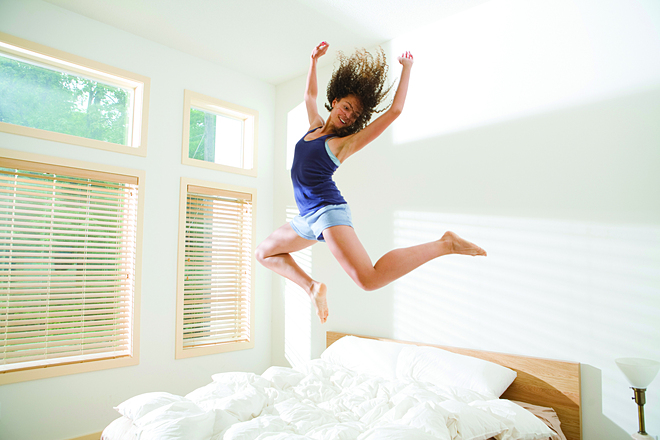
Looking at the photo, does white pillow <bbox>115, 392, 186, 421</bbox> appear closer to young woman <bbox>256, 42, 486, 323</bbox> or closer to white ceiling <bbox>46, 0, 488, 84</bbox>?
young woman <bbox>256, 42, 486, 323</bbox>

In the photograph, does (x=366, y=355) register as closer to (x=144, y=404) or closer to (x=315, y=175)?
(x=144, y=404)

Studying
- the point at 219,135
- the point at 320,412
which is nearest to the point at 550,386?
the point at 320,412

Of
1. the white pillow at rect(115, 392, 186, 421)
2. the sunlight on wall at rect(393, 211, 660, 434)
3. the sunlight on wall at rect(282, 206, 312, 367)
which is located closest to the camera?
the white pillow at rect(115, 392, 186, 421)

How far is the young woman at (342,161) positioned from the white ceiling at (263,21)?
1769 mm

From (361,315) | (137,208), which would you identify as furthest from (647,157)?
(137,208)

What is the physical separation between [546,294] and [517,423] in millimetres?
954

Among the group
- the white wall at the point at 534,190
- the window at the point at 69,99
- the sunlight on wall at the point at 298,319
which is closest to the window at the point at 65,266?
the window at the point at 69,99

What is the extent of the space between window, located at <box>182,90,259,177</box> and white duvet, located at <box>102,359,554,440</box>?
215 centimetres

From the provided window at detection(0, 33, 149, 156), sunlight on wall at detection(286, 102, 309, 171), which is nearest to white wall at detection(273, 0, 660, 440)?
sunlight on wall at detection(286, 102, 309, 171)

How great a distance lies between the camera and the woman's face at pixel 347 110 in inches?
62.7

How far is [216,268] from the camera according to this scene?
12.9 ft

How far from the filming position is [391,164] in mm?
3475

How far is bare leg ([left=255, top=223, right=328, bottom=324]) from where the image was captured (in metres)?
1.67

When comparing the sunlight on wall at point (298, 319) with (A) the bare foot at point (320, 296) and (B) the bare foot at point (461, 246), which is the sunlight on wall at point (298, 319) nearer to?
(A) the bare foot at point (320, 296)
